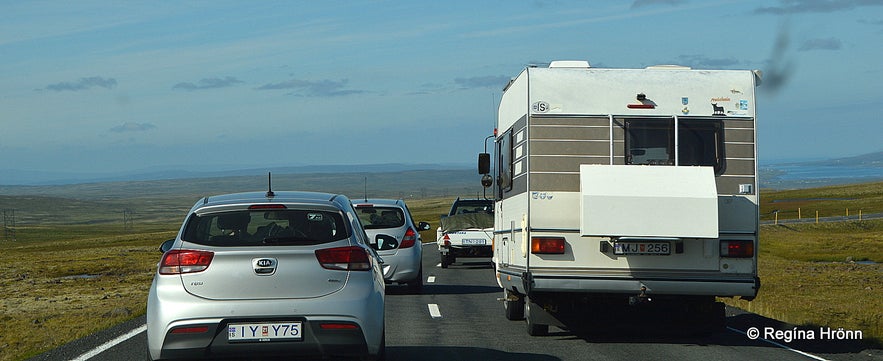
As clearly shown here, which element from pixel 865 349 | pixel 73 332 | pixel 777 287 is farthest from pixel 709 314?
pixel 777 287

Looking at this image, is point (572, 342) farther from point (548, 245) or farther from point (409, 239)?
point (409, 239)

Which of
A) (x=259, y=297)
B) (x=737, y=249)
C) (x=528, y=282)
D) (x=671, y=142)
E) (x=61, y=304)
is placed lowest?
(x=61, y=304)

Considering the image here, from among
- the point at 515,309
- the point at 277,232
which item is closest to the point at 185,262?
the point at 277,232

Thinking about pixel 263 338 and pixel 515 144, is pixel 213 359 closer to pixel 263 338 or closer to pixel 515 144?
pixel 263 338

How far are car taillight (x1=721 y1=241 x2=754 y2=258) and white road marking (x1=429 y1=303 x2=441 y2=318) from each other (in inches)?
177

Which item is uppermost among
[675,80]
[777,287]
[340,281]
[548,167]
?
[675,80]

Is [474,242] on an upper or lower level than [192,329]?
lower

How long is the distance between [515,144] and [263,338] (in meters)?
5.53

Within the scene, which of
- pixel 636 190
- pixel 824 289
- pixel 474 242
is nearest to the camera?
pixel 636 190

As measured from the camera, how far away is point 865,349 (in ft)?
37.8

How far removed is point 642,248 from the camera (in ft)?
37.5

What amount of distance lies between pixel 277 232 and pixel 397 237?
917cm

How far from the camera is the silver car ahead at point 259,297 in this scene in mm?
7984

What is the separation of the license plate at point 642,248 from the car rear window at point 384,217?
7420 millimetres
